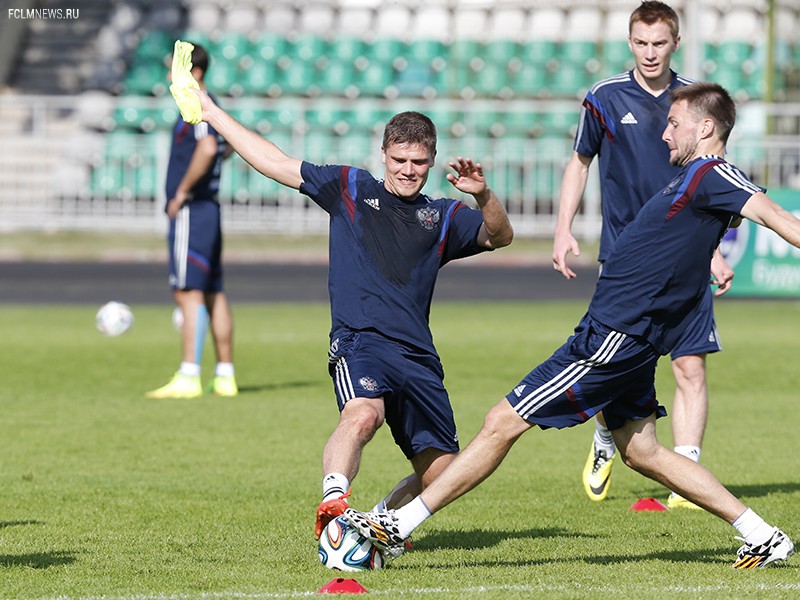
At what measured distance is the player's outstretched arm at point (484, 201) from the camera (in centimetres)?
571

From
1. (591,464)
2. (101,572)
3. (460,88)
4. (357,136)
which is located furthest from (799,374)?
(460,88)

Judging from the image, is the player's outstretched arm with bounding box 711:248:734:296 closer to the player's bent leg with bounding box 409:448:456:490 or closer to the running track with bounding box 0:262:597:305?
the player's bent leg with bounding box 409:448:456:490

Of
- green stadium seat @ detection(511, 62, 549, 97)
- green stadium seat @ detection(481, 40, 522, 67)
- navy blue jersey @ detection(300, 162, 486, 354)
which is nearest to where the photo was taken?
navy blue jersey @ detection(300, 162, 486, 354)

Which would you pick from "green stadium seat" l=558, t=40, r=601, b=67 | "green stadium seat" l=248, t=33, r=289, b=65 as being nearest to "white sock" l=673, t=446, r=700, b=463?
"green stadium seat" l=558, t=40, r=601, b=67

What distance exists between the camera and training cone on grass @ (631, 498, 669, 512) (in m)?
Answer: 7.25

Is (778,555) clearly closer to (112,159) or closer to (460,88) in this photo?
(112,159)

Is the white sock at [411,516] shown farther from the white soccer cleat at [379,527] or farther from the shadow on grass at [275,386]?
the shadow on grass at [275,386]

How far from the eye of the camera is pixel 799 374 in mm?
12891

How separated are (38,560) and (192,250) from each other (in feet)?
19.0

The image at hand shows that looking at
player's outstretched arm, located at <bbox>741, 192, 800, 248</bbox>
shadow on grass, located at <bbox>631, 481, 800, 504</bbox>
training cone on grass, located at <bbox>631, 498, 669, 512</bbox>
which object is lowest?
shadow on grass, located at <bbox>631, 481, 800, 504</bbox>

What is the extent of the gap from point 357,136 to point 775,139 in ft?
23.1

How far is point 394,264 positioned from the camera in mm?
6070

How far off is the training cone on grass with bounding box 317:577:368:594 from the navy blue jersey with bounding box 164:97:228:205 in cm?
650

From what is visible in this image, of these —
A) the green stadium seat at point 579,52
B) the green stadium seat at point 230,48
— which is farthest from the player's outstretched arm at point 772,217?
the green stadium seat at point 230,48
